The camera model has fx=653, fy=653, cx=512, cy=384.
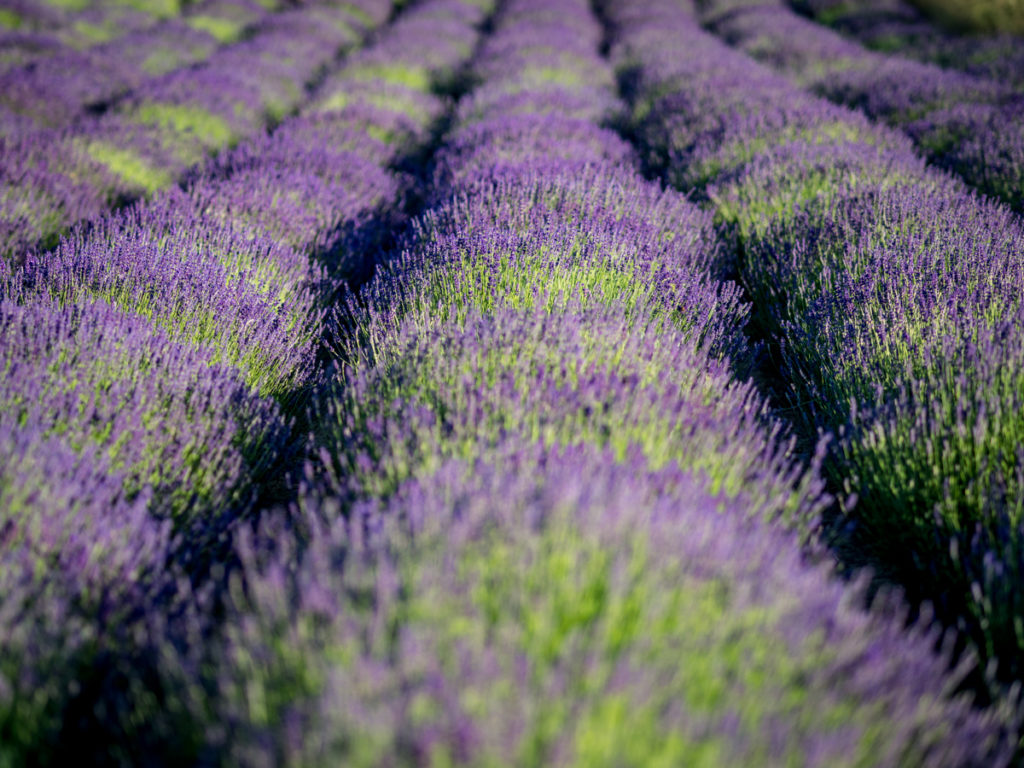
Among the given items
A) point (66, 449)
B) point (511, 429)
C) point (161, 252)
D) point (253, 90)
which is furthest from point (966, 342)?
point (253, 90)

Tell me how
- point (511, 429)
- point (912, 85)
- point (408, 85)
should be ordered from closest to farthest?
point (511, 429)
point (912, 85)
point (408, 85)

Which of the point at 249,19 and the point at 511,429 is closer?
the point at 511,429

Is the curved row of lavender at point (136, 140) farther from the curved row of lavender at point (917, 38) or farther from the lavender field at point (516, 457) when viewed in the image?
the curved row of lavender at point (917, 38)

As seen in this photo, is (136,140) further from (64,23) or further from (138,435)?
(64,23)

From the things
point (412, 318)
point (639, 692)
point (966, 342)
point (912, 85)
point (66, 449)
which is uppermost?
point (912, 85)

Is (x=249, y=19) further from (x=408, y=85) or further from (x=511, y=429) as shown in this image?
(x=511, y=429)

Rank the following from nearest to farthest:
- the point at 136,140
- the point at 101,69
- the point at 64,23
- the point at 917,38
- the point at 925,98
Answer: the point at 136,140 → the point at 925,98 → the point at 101,69 → the point at 917,38 → the point at 64,23

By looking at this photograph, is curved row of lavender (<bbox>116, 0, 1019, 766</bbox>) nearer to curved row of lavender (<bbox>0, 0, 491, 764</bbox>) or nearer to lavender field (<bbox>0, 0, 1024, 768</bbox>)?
lavender field (<bbox>0, 0, 1024, 768</bbox>)

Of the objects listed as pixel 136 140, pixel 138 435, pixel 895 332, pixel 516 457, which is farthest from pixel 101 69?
pixel 895 332
